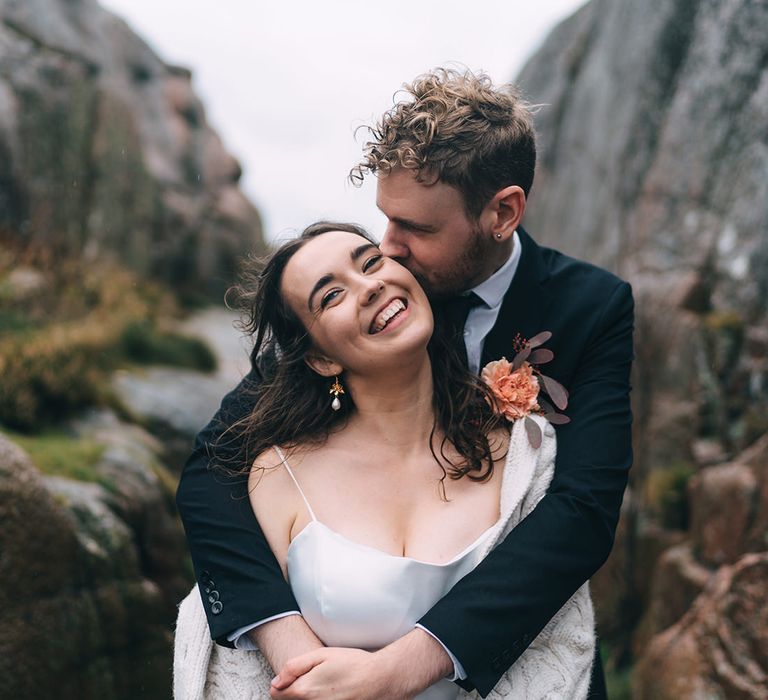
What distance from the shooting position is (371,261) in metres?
2.70

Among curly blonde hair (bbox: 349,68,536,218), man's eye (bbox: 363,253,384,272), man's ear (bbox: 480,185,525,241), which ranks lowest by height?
man's eye (bbox: 363,253,384,272)

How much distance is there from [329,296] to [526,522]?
829 millimetres

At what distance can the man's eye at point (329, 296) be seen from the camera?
8.72 ft

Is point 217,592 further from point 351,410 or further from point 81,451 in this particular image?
point 81,451

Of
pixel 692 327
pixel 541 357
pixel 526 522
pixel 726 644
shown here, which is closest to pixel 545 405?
pixel 541 357

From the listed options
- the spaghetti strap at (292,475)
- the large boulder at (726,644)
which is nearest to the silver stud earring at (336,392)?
the spaghetti strap at (292,475)

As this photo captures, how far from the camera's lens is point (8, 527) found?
3.48 m

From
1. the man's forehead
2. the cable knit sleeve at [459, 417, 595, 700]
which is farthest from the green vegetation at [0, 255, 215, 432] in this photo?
the cable knit sleeve at [459, 417, 595, 700]

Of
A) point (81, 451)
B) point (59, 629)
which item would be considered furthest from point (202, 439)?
point (81, 451)

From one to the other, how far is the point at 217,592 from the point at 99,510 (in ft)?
7.34

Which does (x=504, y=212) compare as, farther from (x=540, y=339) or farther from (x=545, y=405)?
(x=545, y=405)

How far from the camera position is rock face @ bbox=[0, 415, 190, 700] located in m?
3.50

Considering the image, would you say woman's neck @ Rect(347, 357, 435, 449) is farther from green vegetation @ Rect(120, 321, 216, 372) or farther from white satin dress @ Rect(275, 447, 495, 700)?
green vegetation @ Rect(120, 321, 216, 372)

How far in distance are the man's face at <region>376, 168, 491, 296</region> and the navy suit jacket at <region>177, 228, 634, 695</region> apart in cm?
21
